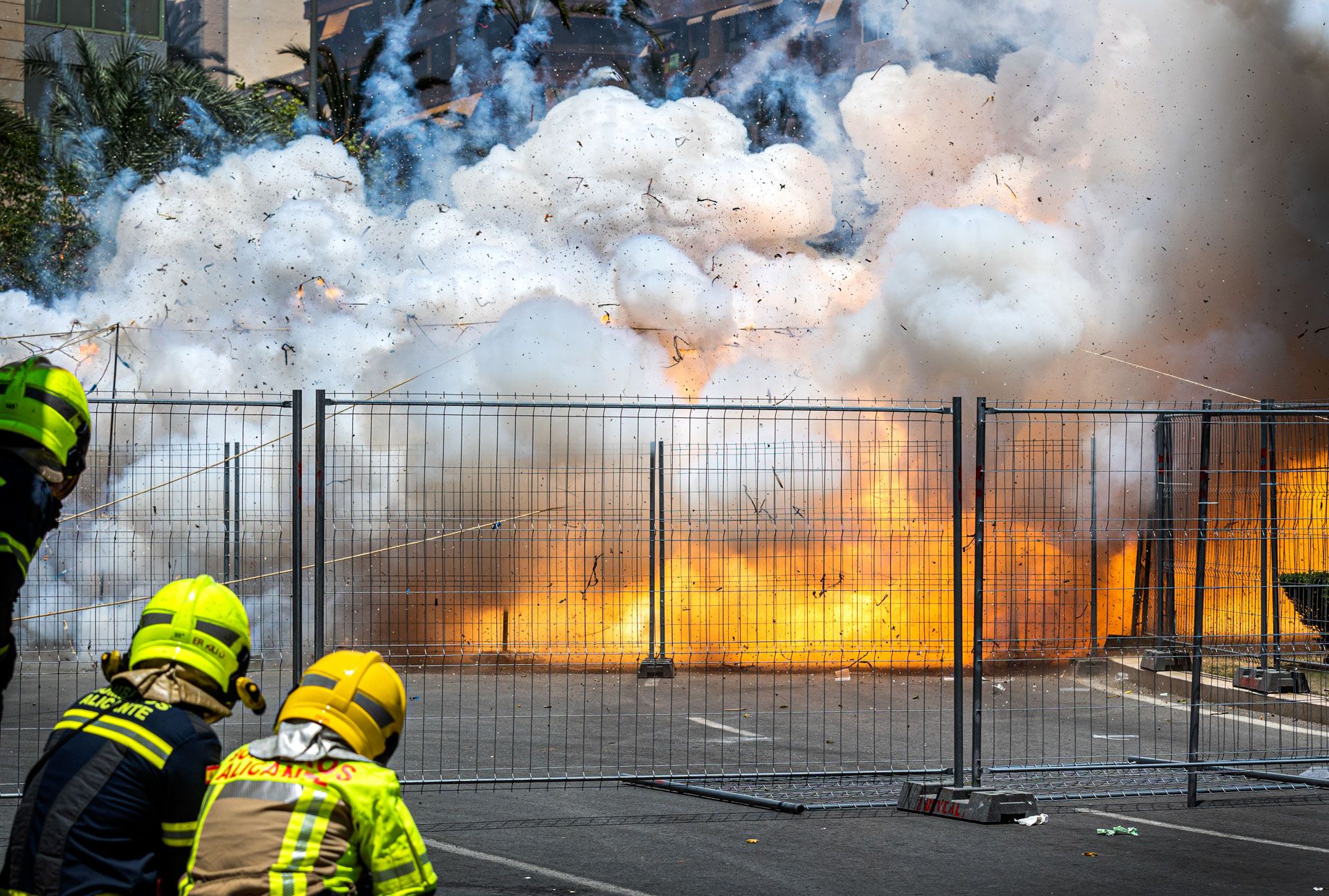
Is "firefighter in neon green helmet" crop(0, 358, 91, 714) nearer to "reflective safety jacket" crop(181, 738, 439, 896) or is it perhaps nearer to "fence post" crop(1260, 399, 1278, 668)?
"reflective safety jacket" crop(181, 738, 439, 896)

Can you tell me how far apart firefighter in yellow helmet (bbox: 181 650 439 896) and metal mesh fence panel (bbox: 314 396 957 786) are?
4871 millimetres

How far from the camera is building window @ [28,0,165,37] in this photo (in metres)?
32.1

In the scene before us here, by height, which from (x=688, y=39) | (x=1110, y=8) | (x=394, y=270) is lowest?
(x=394, y=270)

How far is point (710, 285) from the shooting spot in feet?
68.9

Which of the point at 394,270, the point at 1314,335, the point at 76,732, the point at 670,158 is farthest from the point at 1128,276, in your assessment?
the point at 76,732

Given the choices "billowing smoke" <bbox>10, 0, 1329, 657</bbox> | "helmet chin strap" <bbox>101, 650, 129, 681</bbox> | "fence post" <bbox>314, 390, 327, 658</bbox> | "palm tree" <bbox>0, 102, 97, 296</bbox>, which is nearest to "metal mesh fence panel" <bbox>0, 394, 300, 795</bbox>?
"fence post" <bbox>314, 390, 327, 658</bbox>

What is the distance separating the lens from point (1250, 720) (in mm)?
10695

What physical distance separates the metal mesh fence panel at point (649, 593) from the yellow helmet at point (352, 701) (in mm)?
4838

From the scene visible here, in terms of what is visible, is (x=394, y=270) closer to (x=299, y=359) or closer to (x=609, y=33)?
(x=299, y=359)

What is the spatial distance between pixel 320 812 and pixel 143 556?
9799 millimetres

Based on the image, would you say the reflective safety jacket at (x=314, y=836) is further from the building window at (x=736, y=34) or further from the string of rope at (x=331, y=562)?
the building window at (x=736, y=34)

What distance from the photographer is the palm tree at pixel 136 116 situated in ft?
87.4

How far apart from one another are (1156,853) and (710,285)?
14141 millimetres

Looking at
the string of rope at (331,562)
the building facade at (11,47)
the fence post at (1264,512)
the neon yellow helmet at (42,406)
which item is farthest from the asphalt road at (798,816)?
the building facade at (11,47)
